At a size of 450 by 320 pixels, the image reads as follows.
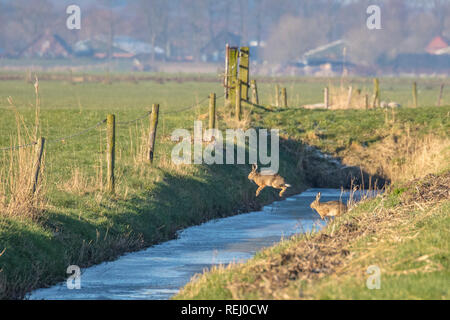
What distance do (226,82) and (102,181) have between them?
60.0 feet

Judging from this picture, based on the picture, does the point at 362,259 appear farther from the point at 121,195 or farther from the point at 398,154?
the point at 398,154

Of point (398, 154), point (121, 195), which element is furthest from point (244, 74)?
point (121, 195)

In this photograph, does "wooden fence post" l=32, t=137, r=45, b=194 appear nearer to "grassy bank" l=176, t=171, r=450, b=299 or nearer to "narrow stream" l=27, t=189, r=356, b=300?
"narrow stream" l=27, t=189, r=356, b=300

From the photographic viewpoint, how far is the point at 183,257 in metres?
17.6

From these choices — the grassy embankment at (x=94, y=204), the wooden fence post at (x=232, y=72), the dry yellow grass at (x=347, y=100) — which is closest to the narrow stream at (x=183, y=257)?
the grassy embankment at (x=94, y=204)

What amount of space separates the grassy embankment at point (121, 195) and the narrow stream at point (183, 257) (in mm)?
369

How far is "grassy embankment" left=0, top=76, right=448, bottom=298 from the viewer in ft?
49.4

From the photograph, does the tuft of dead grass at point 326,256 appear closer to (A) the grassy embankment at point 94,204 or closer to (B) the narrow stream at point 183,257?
(B) the narrow stream at point 183,257

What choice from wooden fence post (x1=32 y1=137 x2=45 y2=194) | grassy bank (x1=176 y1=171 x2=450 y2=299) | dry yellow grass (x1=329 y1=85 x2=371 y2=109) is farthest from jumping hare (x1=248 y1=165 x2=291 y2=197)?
dry yellow grass (x1=329 y1=85 x2=371 y2=109)

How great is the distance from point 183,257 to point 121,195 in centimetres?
285

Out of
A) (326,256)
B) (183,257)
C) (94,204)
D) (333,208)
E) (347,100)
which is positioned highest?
(347,100)

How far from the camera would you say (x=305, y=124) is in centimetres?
3525

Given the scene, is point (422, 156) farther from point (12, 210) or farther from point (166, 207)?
point (12, 210)
